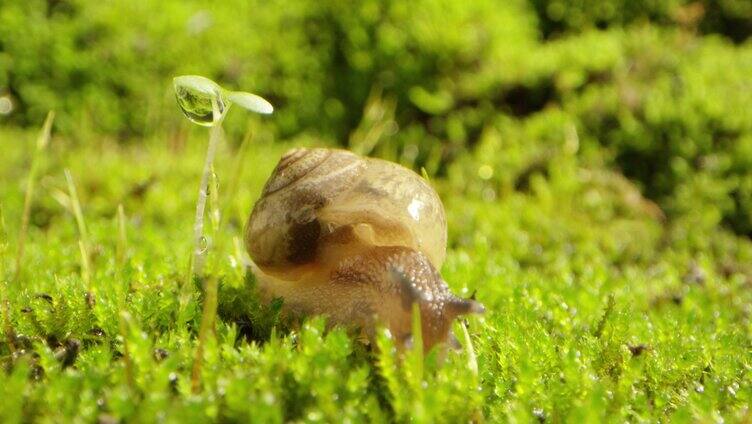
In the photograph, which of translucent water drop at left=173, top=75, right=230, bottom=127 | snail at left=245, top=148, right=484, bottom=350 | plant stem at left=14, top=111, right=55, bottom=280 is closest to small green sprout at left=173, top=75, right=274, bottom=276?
translucent water drop at left=173, top=75, right=230, bottom=127

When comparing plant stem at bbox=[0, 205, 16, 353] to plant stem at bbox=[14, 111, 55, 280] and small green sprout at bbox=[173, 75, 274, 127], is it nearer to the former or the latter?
plant stem at bbox=[14, 111, 55, 280]

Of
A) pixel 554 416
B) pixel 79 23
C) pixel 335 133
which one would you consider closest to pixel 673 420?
pixel 554 416

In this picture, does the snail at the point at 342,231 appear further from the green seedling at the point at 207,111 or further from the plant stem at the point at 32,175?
the plant stem at the point at 32,175

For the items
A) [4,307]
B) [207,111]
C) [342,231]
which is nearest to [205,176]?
[207,111]

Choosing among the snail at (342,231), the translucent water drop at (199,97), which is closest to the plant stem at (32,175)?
the translucent water drop at (199,97)

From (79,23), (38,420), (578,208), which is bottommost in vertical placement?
(79,23)

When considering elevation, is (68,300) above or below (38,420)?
below

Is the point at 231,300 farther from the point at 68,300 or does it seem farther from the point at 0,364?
the point at 0,364
